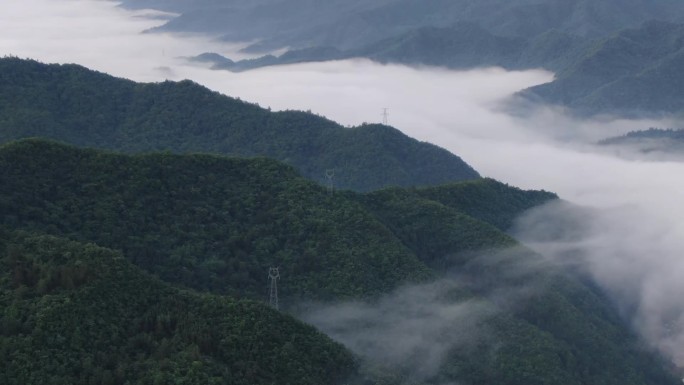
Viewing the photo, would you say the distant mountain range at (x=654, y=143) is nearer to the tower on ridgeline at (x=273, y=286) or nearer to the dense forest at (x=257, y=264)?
the dense forest at (x=257, y=264)

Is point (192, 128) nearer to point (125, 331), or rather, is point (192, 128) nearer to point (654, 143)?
point (125, 331)

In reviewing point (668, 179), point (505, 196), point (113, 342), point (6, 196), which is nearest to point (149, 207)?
point (6, 196)

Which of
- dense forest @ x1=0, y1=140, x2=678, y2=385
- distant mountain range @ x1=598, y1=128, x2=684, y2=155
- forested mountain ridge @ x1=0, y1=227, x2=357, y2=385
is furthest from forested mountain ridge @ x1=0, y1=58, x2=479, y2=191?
distant mountain range @ x1=598, y1=128, x2=684, y2=155

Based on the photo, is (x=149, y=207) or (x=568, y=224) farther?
(x=568, y=224)

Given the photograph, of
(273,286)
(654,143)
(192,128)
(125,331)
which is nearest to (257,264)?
(273,286)

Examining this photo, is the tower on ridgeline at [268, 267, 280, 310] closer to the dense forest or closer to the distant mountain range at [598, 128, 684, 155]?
the dense forest

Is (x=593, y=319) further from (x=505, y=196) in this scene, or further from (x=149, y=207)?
(x=149, y=207)
